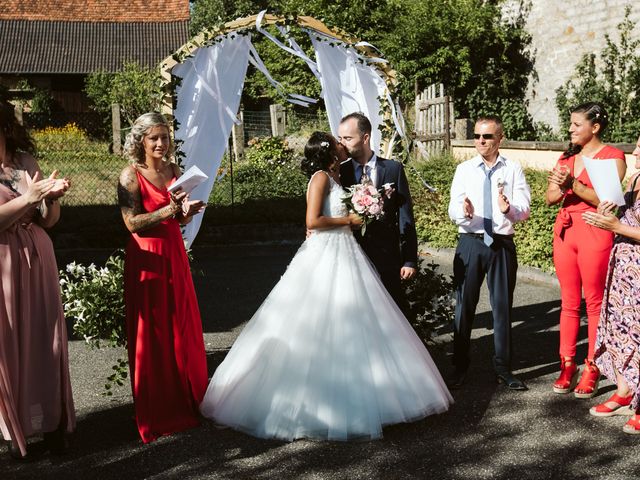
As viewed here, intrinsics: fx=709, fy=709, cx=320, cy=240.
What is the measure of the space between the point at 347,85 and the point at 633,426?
474 cm

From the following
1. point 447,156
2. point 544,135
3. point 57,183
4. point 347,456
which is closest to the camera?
point 57,183

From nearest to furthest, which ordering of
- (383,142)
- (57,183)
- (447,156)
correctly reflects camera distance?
1. (57,183)
2. (383,142)
3. (447,156)

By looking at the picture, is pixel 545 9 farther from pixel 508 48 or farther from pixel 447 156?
pixel 447 156

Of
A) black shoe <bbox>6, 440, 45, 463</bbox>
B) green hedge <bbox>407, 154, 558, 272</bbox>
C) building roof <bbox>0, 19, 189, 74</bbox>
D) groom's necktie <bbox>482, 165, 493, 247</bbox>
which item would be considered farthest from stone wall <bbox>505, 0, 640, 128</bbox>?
building roof <bbox>0, 19, 189, 74</bbox>

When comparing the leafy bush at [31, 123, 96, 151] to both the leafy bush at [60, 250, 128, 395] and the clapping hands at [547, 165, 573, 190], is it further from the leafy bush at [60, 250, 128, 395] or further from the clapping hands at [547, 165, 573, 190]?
the clapping hands at [547, 165, 573, 190]

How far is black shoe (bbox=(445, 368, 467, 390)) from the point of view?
5621 mm

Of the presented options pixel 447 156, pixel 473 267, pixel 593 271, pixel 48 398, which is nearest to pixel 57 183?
pixel 48 398

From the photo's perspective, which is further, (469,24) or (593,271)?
(469,24)

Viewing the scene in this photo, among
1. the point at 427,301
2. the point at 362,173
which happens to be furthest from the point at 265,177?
the point at 362,173

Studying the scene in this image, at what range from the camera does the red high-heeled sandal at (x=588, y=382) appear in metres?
5.38

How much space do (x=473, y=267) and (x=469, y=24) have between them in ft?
45.2

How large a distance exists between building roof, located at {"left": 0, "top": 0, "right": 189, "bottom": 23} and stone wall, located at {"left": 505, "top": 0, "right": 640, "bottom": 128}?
77.2ft

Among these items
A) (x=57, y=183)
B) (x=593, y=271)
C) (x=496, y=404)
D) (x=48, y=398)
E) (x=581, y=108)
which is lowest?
(x=496, y=404)

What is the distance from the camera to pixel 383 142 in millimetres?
7586
